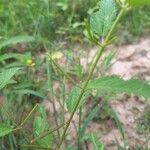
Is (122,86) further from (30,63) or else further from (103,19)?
(30,63)

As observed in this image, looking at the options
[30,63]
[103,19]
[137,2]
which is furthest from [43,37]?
[137,2]

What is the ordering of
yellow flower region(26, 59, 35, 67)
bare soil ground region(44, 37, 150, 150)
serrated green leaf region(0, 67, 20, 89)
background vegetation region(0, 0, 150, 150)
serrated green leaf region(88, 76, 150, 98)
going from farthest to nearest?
yellow flower region(26, 59, 35, 67), background vegetation region(0, 0, 150, 150), bare soil ground region(44, 37, 150, 150), serrated green leaf region(0, 67, 20, 89), serrated green leaf region(88, 76, 150, 98)

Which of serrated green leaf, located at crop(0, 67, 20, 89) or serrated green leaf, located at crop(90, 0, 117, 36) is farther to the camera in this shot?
serrated green leaf, located at crop(0, 67, 20, 89)

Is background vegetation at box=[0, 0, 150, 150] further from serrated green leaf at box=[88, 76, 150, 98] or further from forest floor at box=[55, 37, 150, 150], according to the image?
serrated green leaf at box=[88, 76, 150, 98]

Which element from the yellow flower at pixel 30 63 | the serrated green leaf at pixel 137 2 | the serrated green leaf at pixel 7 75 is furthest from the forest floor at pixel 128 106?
the serrated green leaf at pixel 137 2

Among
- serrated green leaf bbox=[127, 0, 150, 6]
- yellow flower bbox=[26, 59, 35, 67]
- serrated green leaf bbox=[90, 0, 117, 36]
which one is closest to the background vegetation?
yellow flower bbox=[26, 59, 35, 67]

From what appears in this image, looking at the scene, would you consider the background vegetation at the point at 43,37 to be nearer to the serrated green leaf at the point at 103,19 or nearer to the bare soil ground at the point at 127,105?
the bare soil ground at the point at 127,105

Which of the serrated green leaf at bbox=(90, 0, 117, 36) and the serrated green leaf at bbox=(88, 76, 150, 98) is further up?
the serrated green leaf at bbox=(90, 0, 117, 36)

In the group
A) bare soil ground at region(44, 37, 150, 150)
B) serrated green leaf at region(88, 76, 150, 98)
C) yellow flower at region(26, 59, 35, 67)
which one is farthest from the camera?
yellow flower at region(26, 59, 35, 67)
